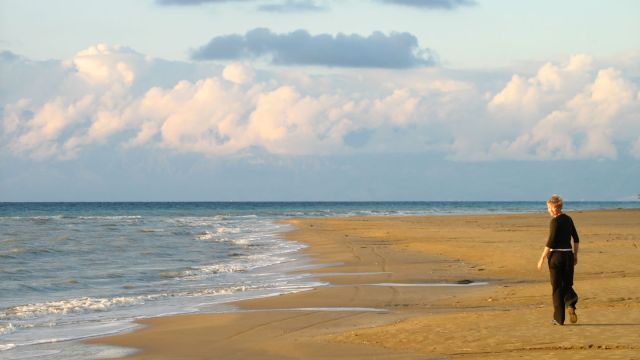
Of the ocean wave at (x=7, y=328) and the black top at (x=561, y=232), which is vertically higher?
the black top at (x=561, y=232)

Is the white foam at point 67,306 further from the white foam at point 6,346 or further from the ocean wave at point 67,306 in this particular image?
the white foam at point 6,346

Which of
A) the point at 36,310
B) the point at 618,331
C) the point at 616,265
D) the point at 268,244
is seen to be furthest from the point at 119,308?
the point at 268,244

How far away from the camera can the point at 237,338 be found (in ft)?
42.8

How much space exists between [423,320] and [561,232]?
8.11ft

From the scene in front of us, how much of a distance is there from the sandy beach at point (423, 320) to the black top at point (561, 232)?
3.63 feet

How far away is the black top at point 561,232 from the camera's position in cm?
1255

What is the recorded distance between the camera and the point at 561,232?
12.6m

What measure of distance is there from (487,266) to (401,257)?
485 centimetres

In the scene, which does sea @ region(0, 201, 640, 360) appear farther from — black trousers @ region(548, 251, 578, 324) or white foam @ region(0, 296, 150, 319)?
black trousers @ region(548, 251, 578, 324)

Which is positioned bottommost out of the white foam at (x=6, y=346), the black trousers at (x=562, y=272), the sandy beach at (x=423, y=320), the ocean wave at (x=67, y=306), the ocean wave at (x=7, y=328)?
the white foam at (x=6, y=346)

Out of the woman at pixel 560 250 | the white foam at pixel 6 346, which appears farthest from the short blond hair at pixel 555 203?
the white foam at pixel 6 346

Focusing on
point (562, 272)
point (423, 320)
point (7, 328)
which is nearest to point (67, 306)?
point (7, 328)

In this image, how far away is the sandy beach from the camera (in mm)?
11258

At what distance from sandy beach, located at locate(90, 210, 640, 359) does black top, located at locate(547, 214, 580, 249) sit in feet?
3.63
